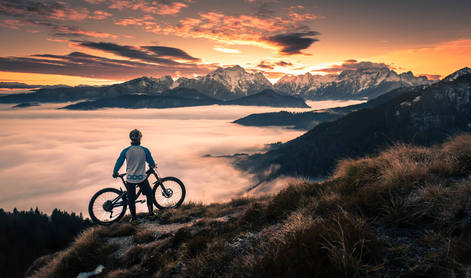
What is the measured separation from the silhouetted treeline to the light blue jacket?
84.9 metres

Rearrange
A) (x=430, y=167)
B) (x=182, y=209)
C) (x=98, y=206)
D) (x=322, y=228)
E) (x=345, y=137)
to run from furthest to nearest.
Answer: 1. (x=345, y=137)
2. (x=182, y=209)
3. (x=98, y=206)
4. (x=430, y=167)
5. (x=322, y=228)

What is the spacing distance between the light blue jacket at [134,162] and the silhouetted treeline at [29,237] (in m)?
84.9

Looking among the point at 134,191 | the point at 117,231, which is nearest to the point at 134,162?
the point at 134,191

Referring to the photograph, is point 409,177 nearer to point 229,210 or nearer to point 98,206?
point 229,210

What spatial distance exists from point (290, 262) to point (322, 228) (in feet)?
3.08

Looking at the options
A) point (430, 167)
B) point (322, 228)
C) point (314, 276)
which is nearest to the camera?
point (314, 276)

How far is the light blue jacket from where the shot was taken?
8.57 meters

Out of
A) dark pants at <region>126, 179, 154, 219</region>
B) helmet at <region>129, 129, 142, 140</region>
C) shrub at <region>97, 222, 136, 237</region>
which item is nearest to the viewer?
shrub at <region>97, 222, 136, 237</region>

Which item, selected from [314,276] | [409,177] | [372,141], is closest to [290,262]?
[314,276]

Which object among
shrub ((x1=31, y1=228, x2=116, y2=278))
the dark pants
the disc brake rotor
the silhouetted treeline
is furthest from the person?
the silhouetted treeline

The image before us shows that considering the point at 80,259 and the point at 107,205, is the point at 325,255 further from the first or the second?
the point at 107,205

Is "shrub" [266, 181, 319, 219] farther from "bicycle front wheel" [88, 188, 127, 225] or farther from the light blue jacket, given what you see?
"bicycle front wheel" [88, 188, 127, 225]

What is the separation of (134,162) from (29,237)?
112177 mm

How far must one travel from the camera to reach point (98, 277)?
18.3ft
